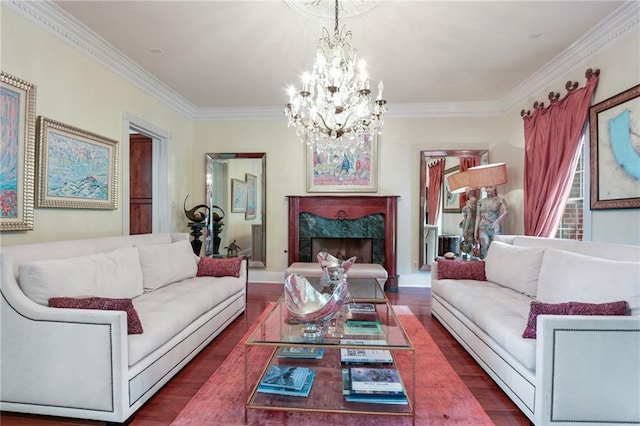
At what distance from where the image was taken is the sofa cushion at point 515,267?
2.68 meters

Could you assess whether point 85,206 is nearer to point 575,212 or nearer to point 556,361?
point 556,361

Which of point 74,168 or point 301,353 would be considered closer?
point 301,353

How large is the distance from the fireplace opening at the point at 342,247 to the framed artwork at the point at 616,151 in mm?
2886

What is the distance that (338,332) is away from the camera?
1.94 metres

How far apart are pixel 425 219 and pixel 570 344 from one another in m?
3.42

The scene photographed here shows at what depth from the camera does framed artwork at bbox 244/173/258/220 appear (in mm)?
5199

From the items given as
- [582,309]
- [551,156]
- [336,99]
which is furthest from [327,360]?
[551,156]

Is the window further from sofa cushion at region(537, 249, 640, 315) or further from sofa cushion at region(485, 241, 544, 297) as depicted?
sofa cushion at region(537, 249, 640, 315)

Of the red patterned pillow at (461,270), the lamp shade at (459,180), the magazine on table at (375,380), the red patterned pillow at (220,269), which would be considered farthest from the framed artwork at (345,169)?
the magazine on table at (375,380)

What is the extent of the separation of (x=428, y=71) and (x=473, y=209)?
2134mm

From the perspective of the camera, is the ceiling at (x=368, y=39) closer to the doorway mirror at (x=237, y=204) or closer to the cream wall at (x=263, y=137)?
the cream wall at (x=263, y=137)

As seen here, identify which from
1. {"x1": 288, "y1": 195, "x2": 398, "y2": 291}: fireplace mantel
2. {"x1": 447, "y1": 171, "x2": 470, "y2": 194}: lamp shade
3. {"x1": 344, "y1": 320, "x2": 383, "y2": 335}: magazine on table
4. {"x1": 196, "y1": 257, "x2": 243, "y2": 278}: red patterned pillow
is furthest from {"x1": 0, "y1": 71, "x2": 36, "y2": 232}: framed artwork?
{"x1": 447, "y1": 171, "x2": 470, "y2": 194}: lamp shade

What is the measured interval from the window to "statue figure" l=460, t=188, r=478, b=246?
1183mm

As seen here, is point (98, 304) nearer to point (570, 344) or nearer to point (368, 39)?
point (570, 344)
